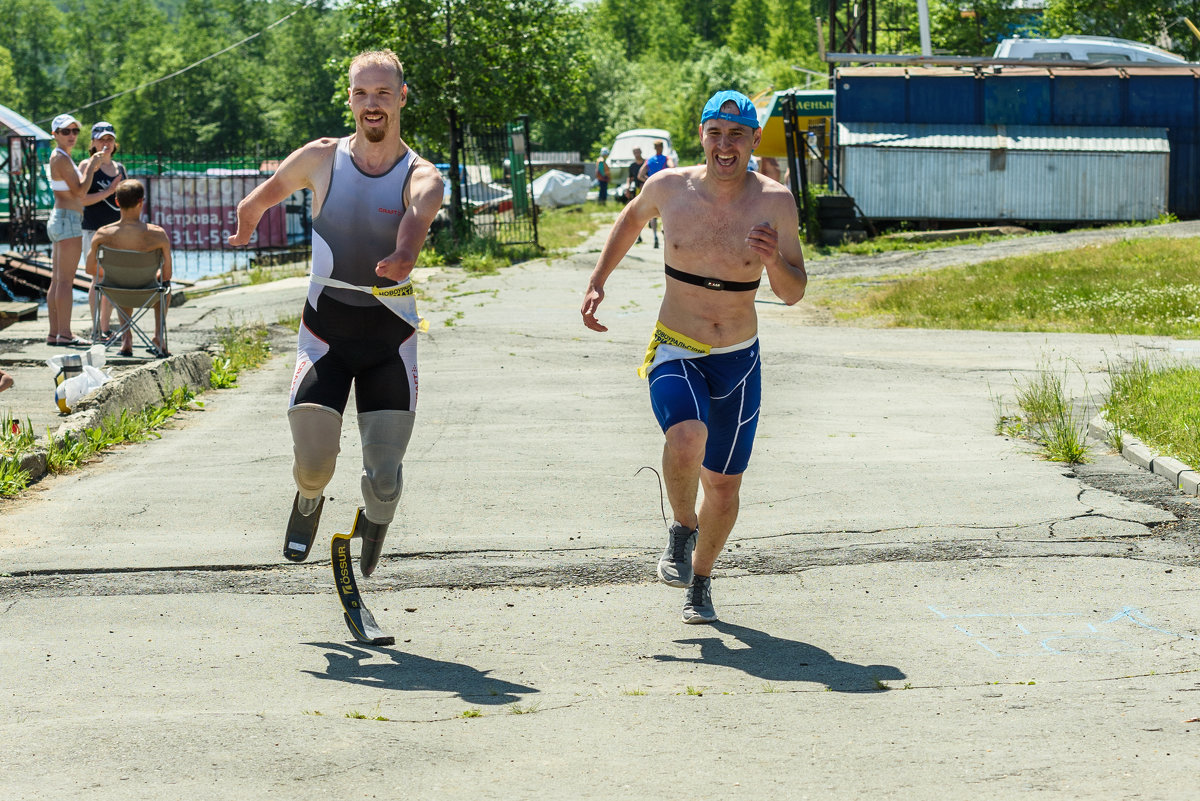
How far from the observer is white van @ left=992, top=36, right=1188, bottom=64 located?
34.0 meters

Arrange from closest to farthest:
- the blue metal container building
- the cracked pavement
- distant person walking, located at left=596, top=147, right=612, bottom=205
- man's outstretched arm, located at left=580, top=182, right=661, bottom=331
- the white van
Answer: the cracked pavement, man's outstretched arm, located at left=580, top=182, right=661, bottom=331, the blue metal container building, the white van, distant person walking, located at left=596, top=147, right=612, bottom=205

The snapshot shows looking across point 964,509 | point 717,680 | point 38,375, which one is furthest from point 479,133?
point 717,680

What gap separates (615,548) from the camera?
667cm

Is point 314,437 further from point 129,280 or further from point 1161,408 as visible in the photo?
point 129,280

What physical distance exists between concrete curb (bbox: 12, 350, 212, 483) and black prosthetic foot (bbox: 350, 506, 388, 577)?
11.1 feet

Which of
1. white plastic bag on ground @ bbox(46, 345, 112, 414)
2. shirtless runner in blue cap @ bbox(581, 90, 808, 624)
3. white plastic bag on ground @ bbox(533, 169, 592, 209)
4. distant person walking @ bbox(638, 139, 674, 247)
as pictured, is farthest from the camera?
white plastic bag on ground @ bbox(533, 169, 592, 209)

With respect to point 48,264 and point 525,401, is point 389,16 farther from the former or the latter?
point 525,401

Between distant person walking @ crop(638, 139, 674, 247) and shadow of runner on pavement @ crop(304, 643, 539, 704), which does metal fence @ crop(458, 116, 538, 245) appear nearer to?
distant person walking @ crop(638, 139, 674, 247)

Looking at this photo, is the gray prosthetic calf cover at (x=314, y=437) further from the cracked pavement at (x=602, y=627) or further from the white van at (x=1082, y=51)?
the white van at (x=1082, y=51)

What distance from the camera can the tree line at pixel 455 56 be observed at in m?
25.5

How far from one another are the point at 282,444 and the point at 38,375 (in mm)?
3830

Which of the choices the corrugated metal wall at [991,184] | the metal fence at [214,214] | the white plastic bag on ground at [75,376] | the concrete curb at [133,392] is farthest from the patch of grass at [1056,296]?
the metal fence at [214,214]

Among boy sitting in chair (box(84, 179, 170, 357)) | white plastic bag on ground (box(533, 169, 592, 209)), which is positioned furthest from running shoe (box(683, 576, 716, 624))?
white plastic bag on ground (box(533, 169, 592, 209))

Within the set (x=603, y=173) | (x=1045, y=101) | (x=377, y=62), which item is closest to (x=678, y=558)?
(x=377, y=62)
